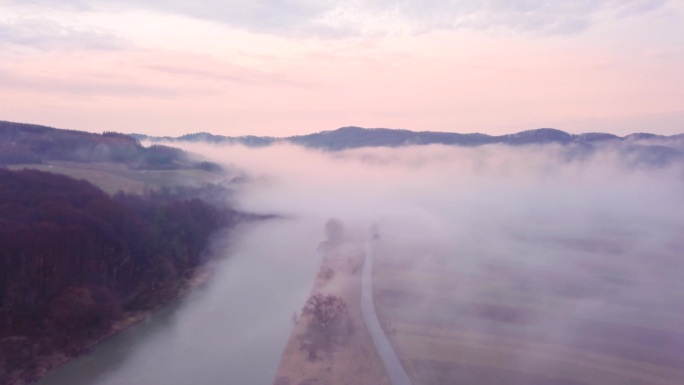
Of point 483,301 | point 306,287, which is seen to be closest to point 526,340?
point 483,301

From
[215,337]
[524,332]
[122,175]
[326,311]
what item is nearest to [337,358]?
[326,311]

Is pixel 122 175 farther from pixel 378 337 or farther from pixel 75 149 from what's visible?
pixel 378 337

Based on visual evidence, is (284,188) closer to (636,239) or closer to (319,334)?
(636,239)

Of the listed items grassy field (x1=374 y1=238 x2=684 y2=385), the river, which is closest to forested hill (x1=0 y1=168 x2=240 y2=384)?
the river

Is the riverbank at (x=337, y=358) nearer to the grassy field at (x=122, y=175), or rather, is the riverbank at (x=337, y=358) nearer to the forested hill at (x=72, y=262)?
the forested hill at (x=72, y=262)

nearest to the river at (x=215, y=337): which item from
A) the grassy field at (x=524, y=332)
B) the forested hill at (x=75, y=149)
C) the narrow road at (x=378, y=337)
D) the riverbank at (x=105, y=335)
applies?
the riverbank at (x=105, y=335)
